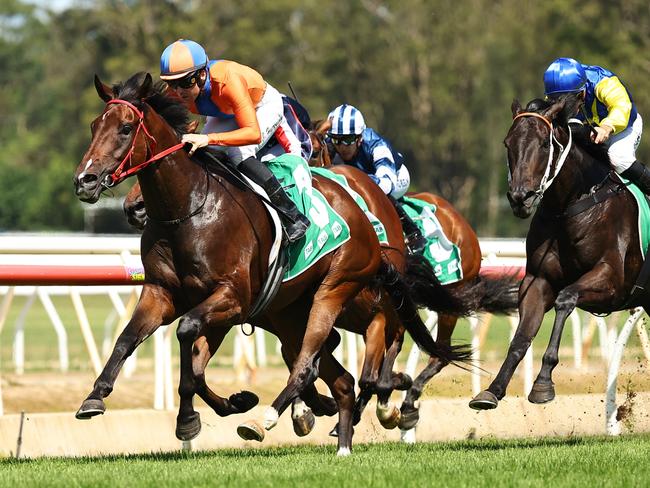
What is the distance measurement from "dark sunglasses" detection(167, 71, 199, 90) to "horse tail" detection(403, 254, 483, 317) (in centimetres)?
207

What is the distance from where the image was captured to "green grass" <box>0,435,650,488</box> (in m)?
5.16

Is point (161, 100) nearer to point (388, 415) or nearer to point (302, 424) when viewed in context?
point (302, 424)

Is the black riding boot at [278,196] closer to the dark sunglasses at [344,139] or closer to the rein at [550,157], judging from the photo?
the rein at [550,157]

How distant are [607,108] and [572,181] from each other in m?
0.49

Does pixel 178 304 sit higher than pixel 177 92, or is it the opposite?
pixel 177 92

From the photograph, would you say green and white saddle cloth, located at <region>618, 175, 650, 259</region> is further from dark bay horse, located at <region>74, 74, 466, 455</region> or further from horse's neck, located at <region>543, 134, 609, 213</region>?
dark bay horse, located at <region>74, 74, 466, 455</region>

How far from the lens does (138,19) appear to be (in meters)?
43.5

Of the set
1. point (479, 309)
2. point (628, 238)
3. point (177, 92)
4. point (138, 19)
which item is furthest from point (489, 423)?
point (138, 19)

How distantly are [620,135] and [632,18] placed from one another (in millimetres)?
32878

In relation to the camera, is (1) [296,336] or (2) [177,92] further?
(1) [296,336]

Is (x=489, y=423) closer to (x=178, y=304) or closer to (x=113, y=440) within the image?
(x=113, y=440)

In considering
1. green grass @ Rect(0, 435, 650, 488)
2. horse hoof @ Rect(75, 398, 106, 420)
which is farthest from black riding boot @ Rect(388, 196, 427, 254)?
horse hoof @ Rect(75, 398, 106, 420)

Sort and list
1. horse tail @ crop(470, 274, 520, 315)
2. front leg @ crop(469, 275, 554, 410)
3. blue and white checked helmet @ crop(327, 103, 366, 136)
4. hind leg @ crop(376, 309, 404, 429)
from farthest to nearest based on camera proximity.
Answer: blue and white checked helmet @ crop(327, 103, 366, 136) < horse tail @ crop(470, 274, 520, 315) < hind leg @ crop(376, 309, 404, 429) < front leg @ crop(469, 275, 554, 410)

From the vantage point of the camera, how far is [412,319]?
779 centimetres
